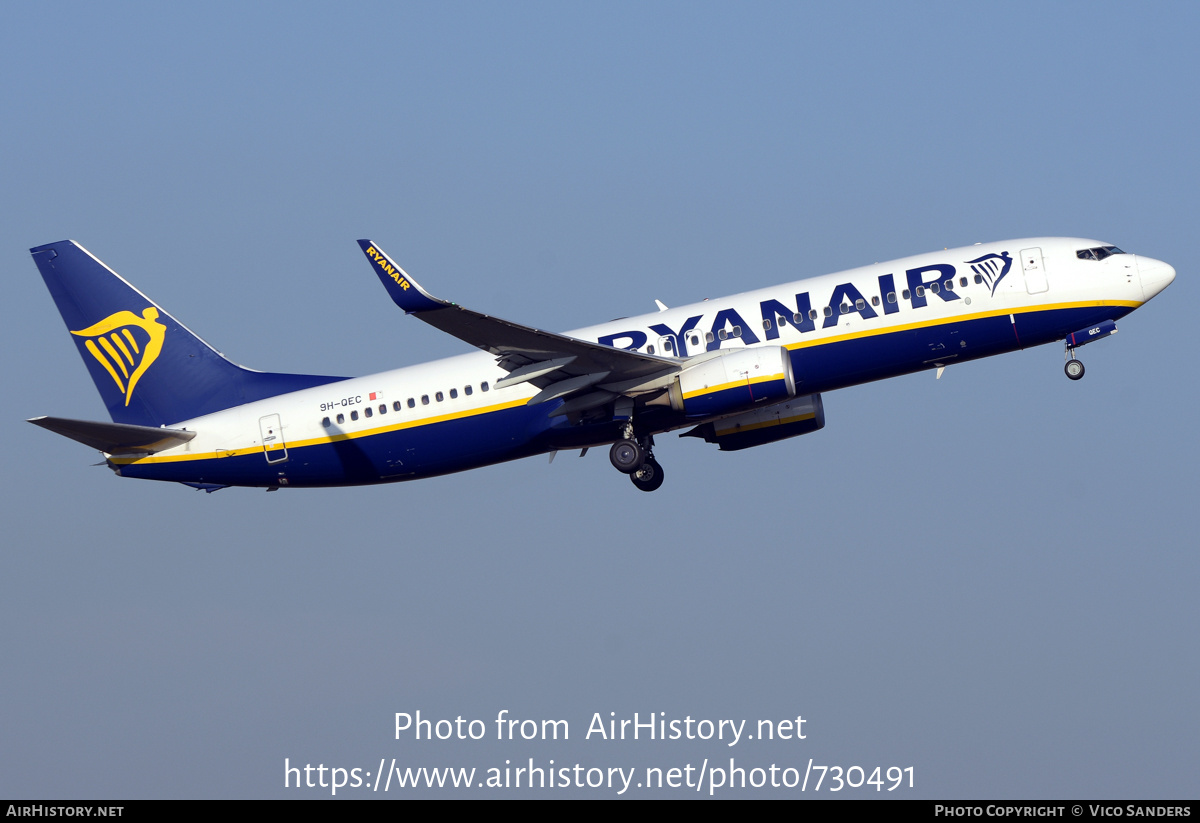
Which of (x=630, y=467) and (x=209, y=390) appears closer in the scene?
(x=630, y=467)

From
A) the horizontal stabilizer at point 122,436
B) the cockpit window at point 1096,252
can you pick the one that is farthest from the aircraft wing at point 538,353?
the cockpit window at point 1096,252

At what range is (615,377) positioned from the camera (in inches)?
1457

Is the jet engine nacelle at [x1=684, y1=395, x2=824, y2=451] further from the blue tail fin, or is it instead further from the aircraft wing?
the blue tail fin

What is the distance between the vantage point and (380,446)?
39.3 m

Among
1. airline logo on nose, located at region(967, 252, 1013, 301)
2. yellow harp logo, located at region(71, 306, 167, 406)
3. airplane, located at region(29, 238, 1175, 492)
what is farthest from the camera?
yellow harp logo, located at region(71, 306, 167, 406)

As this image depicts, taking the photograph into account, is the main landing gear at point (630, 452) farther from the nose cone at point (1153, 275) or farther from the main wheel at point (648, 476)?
the nose cone at point (1153, 275)

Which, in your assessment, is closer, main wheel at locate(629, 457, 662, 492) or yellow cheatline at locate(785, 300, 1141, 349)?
yellow cheatline at locate(785, 300, 1141, 349)

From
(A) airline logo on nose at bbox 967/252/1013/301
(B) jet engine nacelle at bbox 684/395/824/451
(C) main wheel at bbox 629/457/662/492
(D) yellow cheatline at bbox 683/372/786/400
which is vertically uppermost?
(A) airline logo on nose at bbox 967/252/1013/301

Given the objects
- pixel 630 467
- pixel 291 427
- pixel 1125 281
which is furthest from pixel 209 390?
pixel 1125 281

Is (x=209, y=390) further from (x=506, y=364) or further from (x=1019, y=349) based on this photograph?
(x=1019, y=349)

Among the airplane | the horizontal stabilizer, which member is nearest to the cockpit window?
the airplane

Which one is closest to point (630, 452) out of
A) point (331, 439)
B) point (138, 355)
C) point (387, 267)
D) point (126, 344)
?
point (331, 439)

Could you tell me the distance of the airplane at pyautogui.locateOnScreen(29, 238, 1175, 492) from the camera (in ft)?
120

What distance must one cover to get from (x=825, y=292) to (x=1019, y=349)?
18.7ft
